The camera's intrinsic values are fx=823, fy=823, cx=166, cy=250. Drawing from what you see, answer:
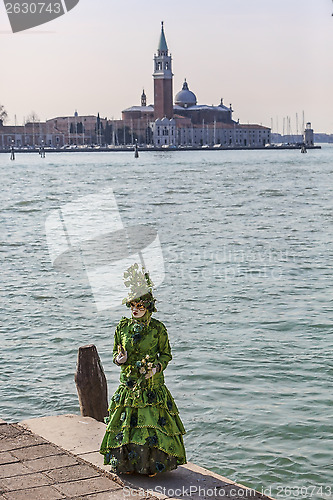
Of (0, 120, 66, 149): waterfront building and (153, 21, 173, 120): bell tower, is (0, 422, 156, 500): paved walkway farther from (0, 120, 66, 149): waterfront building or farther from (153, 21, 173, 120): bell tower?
(0, 120, 66, 149): waterfront building

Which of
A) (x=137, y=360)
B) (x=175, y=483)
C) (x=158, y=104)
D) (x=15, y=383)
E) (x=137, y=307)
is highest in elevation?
(x=158, y=104)

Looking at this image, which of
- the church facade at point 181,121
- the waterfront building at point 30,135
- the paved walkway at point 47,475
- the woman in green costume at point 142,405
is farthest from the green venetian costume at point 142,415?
the waterfront building at point 30,135

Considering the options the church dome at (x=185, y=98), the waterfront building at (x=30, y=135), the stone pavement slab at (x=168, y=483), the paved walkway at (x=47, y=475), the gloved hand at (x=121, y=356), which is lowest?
the stone pavement slab at (x=168, y=483)

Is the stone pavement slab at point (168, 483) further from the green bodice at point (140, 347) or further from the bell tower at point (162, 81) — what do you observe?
the bell tower at point (162, 81)

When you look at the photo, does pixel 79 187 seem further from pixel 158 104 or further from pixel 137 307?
pixel 158 104

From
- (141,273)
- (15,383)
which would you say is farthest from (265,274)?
(141,273)

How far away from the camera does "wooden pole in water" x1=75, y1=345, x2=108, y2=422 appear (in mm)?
5246

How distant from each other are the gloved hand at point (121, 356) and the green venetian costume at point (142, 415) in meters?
0.02

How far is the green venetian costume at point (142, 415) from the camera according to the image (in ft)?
12.9

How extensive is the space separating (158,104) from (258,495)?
127362 millimetres

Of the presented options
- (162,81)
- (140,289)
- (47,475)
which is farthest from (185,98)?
(47,475)

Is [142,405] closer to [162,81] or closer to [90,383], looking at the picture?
[90,383]

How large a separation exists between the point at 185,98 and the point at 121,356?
141m

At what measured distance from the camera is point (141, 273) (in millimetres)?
4035
